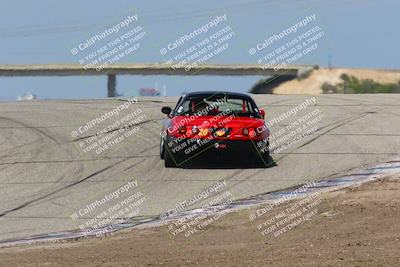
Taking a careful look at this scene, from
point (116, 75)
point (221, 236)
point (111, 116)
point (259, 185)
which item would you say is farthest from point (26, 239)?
point (116, 75)

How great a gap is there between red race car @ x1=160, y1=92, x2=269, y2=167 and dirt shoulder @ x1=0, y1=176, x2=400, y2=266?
3617 mm

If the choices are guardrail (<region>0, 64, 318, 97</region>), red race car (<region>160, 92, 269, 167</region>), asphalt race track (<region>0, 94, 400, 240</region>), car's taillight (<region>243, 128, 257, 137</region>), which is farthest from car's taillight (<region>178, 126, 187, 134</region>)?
guardrail (<region>0, 64, 318, 97</region>)

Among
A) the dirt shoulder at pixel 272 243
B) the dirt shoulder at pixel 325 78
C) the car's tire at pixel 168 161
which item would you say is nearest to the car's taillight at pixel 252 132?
the car's tire at pixel 168 161

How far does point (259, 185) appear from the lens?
13992 millimetres

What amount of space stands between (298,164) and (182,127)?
2321 mm

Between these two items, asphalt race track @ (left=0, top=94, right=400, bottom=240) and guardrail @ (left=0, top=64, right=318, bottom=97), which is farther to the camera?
guardrail @ (left=0, top=64, right=318, bottom=97)

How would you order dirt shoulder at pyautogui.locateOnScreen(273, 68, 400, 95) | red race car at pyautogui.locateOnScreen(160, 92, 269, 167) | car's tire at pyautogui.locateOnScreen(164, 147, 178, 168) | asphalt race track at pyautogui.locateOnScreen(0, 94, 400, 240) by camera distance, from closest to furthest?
asphalt race track at pyautogui.locateOnScreen(0, 94, 400, 240)
red race car at pyautogui.locateOnScreen(160, 92, 269, 167)
car's tire at pyautogui.locateOnScreen(164, 147, 178, 168)
dirt shoulder at pyautogui.locateOnScreen(273, 68, 400, 95)

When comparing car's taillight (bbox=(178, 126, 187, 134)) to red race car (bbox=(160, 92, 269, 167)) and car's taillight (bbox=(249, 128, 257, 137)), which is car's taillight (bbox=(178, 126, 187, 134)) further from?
car's taillight (bbox=(249, 128, 257, 137))

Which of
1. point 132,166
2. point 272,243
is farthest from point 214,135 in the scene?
point 272,243

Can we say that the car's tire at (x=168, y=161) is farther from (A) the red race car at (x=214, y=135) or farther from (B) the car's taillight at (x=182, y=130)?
(B) the car's taillight at (x=182, y=130)

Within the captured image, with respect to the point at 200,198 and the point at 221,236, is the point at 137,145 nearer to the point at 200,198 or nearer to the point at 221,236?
the point at 200,198

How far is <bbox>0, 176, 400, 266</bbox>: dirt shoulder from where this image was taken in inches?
317

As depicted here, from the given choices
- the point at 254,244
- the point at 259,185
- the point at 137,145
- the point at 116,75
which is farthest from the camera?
the point at 116,75

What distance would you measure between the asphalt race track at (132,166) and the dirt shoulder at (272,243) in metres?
1.64
